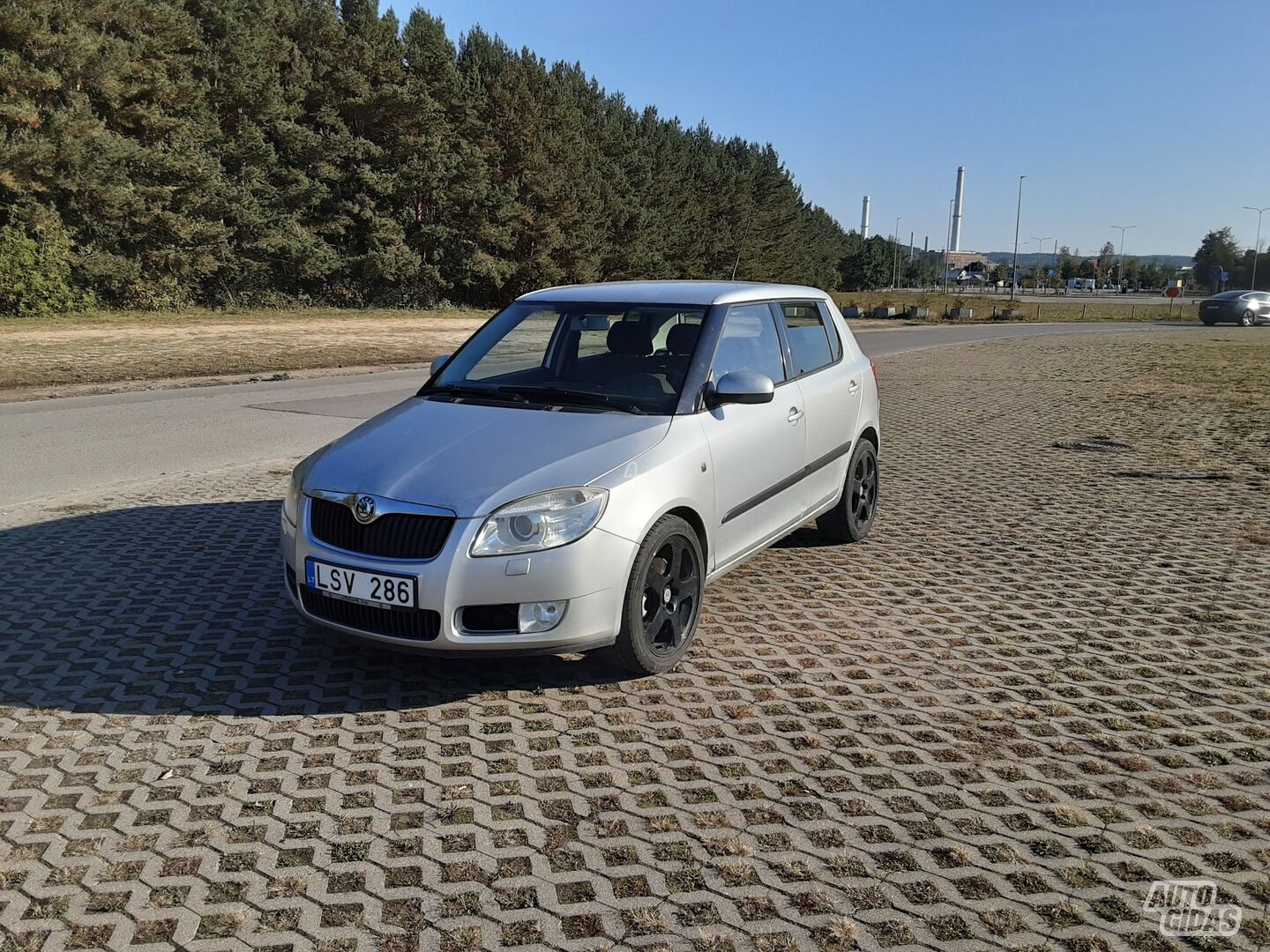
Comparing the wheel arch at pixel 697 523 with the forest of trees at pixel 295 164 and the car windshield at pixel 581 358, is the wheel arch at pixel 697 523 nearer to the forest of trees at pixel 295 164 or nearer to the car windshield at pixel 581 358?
the car windshield at pixel 581 358

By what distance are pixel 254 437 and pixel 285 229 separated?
3364cm

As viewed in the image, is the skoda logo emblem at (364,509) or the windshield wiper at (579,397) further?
the windshield wiper at (579,397)

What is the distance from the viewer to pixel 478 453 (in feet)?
14.8

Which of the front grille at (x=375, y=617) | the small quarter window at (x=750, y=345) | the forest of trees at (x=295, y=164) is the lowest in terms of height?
the front grille at (x=375, y=617)

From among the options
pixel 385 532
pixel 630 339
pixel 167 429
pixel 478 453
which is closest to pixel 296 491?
pixel 385 532

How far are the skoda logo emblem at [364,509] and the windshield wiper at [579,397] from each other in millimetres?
1235

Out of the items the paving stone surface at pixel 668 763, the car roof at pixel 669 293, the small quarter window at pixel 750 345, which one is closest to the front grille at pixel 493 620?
the paving stone surface at pixel 668 763

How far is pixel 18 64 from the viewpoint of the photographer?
31609 millimetres

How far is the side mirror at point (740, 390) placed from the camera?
507cm

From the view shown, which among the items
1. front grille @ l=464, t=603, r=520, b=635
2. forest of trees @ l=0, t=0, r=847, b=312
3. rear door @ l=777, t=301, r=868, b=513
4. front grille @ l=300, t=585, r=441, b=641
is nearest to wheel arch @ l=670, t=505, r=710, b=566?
front grille @ l=464, t=603, r=520, b=635

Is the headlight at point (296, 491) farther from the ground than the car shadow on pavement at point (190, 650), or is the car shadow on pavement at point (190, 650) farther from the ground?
the headlight at point (296, 491)

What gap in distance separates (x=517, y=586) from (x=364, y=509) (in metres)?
0.74

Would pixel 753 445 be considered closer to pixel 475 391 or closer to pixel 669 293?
pixel 669 293

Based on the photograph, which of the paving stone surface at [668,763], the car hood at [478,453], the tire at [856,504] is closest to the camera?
the paving stone surface at [668,763]
